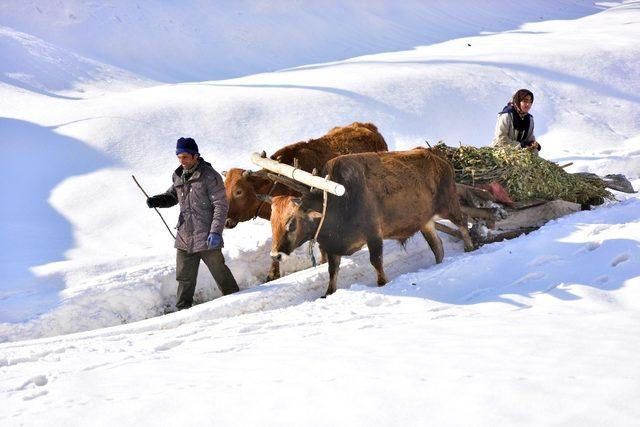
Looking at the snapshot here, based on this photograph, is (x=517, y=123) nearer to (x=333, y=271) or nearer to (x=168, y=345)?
(x=333, y=271)

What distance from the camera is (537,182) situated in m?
8.12

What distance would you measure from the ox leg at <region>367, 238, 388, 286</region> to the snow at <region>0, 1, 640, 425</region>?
31 cm

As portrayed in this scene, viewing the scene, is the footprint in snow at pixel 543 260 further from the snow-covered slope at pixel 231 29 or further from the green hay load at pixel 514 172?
the snow-covered slope at pixel 231 29

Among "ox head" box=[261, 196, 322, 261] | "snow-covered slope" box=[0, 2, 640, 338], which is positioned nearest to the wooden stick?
"ox head" box=[261, 196, 322, 261]

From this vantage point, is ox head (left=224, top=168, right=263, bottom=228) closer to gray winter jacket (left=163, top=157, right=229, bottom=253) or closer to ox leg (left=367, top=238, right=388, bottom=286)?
gray winter jacket (left=163, top=157, right=229, bottom=253)

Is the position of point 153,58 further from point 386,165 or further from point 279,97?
point 386,165

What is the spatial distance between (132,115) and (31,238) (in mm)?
5472

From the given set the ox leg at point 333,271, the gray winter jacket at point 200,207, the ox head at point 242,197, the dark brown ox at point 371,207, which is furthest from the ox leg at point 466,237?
the gray winter jacket at point 200,207

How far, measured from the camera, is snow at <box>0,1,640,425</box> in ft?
11.5

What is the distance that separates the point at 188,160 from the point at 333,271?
6.08ft

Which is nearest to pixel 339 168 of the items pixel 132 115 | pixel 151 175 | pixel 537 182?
pixel 537 182

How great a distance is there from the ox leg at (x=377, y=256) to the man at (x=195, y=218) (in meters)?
1.53

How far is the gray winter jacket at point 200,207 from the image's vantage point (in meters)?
6.94

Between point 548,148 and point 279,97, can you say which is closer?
point 548,148
